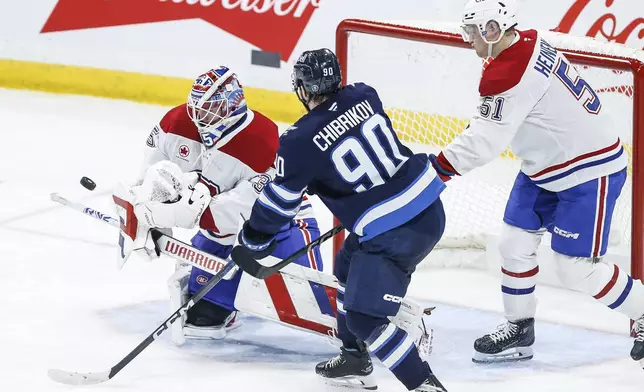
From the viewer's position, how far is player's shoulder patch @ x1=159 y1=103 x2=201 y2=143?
3.89 m

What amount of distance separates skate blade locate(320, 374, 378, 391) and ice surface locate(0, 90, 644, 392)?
29mm

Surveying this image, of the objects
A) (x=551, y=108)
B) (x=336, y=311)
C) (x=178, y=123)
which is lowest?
(x=336, y=311)

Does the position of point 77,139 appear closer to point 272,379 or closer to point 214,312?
point 214,312

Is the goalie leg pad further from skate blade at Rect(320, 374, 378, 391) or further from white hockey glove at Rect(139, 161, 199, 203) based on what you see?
skate blade at Rect(320, 374, 378, 391)

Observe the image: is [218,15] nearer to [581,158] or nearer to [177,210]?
[177,210]

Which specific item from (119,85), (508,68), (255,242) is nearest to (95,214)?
(255,242)

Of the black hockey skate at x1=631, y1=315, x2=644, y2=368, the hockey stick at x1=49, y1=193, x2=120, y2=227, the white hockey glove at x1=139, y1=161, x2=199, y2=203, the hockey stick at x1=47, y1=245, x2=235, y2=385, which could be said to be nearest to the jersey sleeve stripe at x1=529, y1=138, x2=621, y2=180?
the black hockey skate at x1=631, y1=315, x2=644, y2=368

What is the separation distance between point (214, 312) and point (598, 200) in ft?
4.02

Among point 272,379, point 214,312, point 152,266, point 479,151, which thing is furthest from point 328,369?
point 152,266

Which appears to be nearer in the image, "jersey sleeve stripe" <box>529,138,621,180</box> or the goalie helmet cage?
"jersey sleeve stripe" <box>529,138,621,180</box>

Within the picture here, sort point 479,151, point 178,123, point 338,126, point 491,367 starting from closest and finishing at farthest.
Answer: point 338,126
point 479,151
point 491,367
point 178,123

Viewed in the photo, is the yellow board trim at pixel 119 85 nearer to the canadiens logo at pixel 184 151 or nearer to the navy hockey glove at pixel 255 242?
the canadiens logo at pixel 184 151

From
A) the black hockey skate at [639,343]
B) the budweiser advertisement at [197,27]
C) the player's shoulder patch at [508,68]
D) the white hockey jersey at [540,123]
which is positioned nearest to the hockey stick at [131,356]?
the white hockey jersey at [540,123]

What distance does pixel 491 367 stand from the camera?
3617 mm
